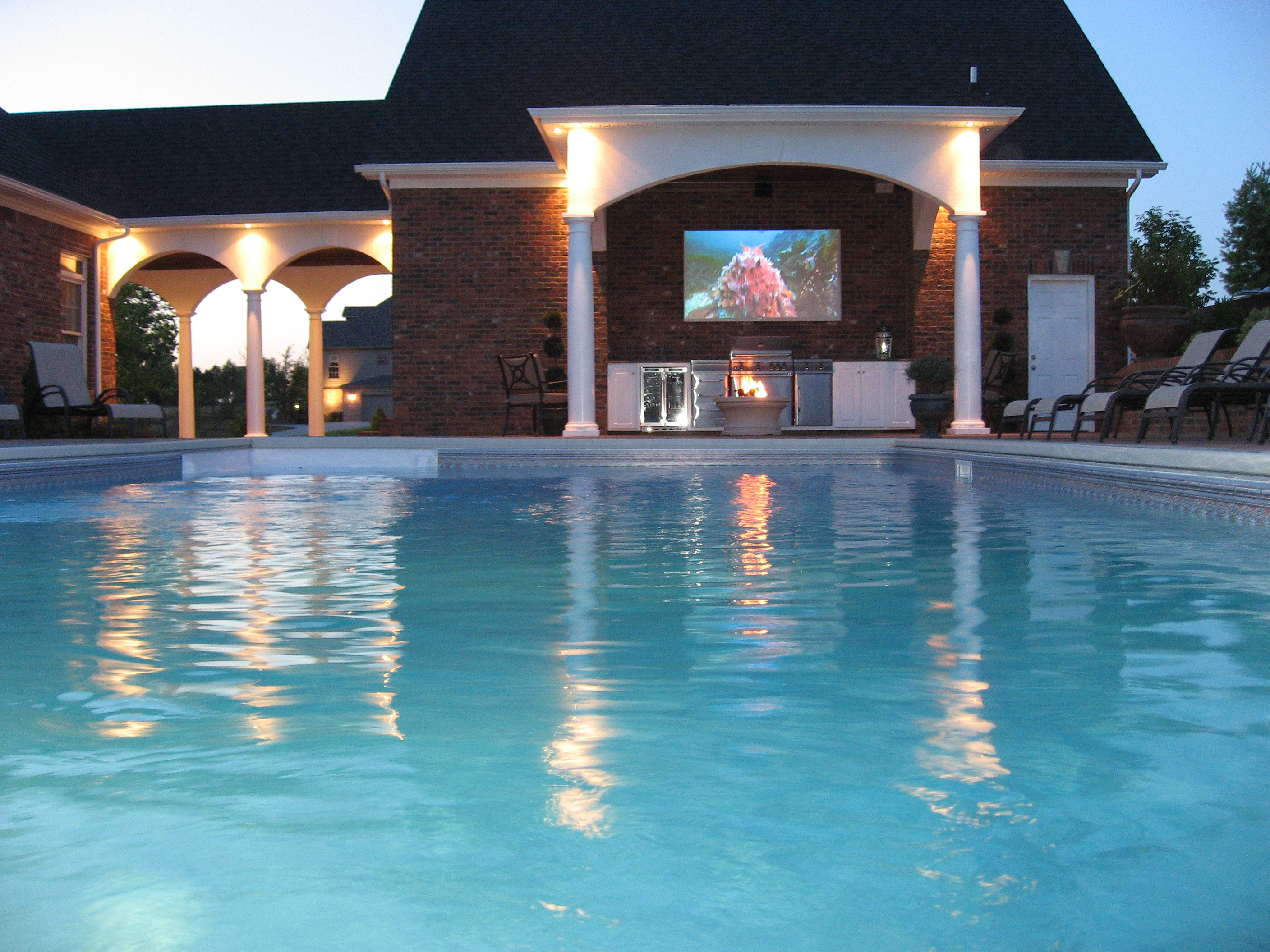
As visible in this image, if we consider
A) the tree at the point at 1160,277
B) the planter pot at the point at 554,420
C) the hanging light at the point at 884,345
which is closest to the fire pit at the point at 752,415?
the planter pot at the point at 554,420

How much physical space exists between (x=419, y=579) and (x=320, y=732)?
1899mm

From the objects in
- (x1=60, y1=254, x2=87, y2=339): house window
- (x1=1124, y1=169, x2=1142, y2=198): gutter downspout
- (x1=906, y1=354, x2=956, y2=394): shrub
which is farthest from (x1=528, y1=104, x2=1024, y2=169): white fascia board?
(x1=60, y1=254, x2=87, y2=339): house window

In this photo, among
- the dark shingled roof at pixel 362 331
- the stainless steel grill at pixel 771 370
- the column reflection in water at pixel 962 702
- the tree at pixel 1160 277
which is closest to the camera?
the column reflection in water at pixel 962 702

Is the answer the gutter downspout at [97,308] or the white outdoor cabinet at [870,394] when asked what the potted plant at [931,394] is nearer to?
the white outdoor cabinet at [870,394]

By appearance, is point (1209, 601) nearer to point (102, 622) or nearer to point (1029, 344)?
point (102, 622)

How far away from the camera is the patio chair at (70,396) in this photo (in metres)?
13.3

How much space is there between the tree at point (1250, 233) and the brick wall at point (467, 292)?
22.5 metres

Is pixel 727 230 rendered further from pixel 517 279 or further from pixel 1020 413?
pixel 1020 413

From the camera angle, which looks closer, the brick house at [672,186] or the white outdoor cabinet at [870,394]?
the brick house at [672,186]

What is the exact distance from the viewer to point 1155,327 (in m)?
12.7

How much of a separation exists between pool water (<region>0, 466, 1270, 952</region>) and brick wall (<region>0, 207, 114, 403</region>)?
1112 cm

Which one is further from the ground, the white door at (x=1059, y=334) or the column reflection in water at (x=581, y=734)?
the white door at (x=1059, y=334)

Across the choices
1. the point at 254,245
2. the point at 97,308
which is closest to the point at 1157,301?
the point at 254,245

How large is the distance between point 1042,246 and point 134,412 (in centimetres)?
1153
